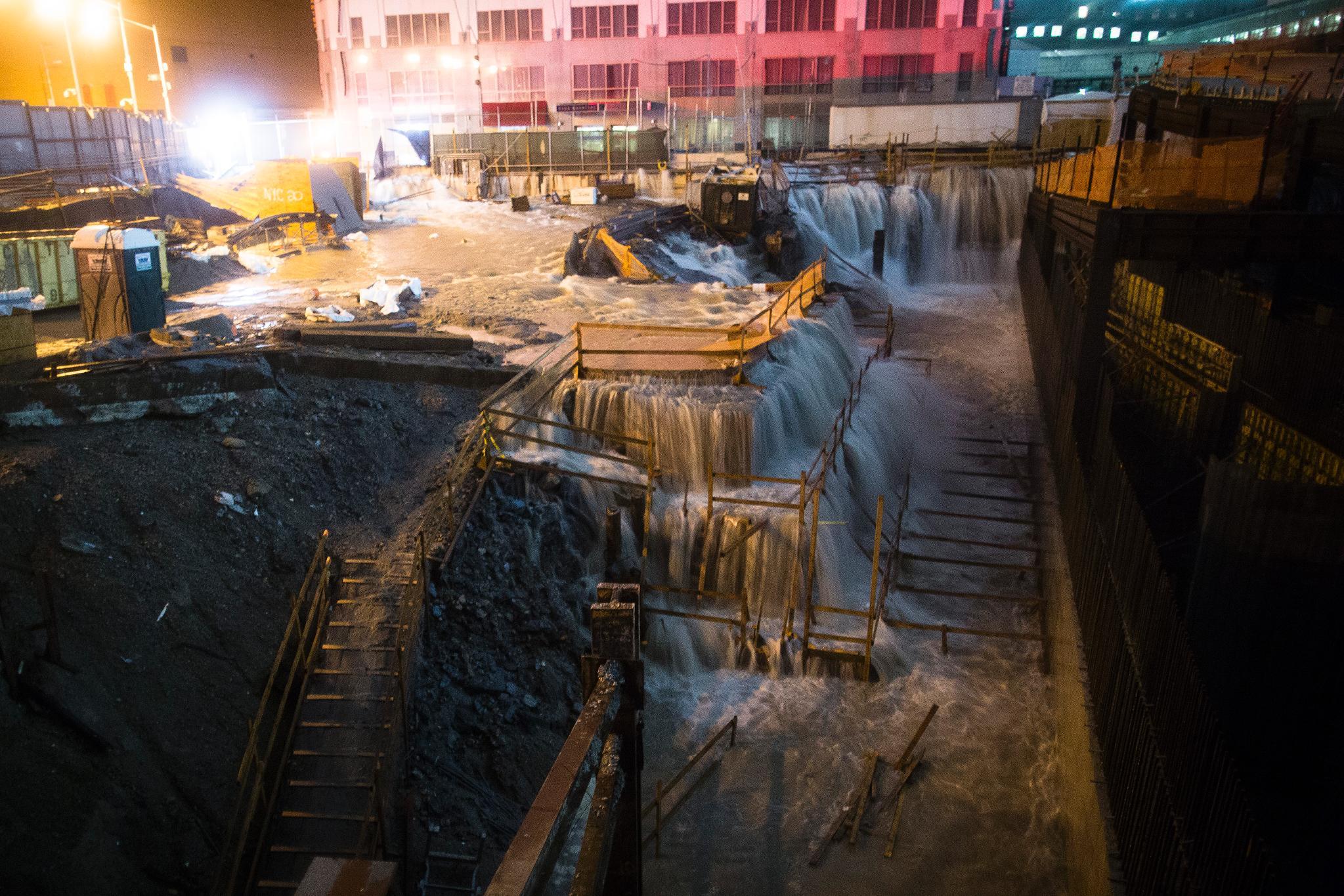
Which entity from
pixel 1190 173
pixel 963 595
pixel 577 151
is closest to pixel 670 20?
pixel 577 151

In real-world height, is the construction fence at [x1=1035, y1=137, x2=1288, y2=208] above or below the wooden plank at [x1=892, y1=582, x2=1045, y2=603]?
above

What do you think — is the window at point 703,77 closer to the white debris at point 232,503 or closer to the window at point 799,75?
the window at point 799,75

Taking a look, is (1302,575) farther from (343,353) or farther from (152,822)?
(343,353)

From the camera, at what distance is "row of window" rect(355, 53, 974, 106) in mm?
46906

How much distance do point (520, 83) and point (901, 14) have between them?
19.6 metres

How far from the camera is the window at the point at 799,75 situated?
155 feet

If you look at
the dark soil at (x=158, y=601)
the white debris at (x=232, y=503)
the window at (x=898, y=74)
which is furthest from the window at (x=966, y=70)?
the white debris at (x=232, y=503)

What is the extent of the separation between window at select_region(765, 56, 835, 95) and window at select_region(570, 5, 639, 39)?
7137mm

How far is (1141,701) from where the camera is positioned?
8109 millimetres

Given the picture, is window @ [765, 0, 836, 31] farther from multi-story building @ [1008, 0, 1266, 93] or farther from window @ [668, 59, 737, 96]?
multi-story building @ [1008, 0, 1266, 93]

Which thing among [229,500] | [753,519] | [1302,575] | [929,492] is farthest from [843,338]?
[229,500]

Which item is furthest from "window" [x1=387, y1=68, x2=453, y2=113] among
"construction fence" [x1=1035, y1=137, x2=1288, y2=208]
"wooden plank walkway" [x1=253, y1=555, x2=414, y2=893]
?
"wooden plank walkway" [x1=253, y1=555, x2=414, y2=893]

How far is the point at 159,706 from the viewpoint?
8.49m

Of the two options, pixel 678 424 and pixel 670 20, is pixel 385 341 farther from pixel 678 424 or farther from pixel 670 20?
pixel 670 20
